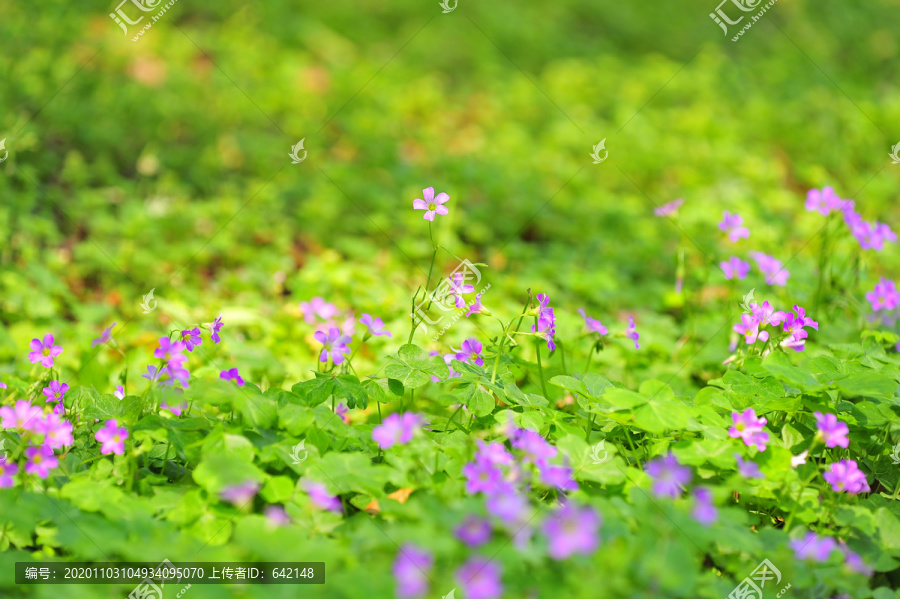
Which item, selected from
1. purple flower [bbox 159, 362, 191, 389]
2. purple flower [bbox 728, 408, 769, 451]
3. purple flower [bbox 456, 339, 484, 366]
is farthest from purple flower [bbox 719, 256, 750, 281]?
purple flower [bbox 159, 362, 191, 389]

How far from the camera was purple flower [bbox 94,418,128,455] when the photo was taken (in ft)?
4.64

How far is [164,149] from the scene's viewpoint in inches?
162

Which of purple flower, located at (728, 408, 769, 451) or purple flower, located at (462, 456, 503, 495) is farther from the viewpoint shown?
purple flower, located at (728, 408, 769, 451)

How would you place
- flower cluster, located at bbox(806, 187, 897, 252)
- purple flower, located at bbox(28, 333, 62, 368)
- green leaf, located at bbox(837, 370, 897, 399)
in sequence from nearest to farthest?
green leaf, located at bbox(837, 370, 897, 399), purple flower, located at bbox(28, 333, 62, 368), flower cluster, located at bbox(806, 187, 897, 252)

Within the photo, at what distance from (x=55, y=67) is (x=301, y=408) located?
139 inches

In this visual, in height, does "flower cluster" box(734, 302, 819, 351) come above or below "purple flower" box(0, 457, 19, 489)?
above

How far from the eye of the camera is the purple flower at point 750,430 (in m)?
1.48

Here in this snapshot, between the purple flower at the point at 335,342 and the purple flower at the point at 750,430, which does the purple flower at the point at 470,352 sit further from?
the purple flower at the point at 750,430

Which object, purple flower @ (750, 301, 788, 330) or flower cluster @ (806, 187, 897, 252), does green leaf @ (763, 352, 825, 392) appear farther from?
flower cluster @ (806, 187, 897, 252)

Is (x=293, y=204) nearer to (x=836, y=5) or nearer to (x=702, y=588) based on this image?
(x=702, y=588)

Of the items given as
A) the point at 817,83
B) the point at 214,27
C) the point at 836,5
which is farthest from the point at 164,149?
the point at 836,5

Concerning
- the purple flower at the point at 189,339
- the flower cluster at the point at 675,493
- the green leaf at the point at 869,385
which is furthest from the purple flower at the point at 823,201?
the purple flower at the point at 189,339

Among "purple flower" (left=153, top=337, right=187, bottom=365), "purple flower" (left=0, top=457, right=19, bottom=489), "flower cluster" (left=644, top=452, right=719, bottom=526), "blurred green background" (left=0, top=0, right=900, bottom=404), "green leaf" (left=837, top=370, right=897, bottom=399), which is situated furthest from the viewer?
"blurred green background" (left=0, top=0, right=900, bottom=404)

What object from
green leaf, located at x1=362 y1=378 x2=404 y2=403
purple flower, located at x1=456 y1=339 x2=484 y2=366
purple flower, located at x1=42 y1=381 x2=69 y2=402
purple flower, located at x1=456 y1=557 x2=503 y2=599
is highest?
purple flower, located at x1=456 y1=339 x2=484 y2=366
